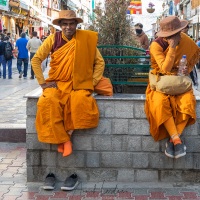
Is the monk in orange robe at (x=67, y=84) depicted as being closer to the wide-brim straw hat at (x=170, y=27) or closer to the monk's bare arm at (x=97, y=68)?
the monk's bare arm at (x=97, y=68)

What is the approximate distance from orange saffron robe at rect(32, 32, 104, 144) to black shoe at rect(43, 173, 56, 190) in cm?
42

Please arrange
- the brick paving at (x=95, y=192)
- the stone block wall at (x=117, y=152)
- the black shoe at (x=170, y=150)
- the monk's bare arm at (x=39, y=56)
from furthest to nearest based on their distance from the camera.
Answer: the monk's bare arm at (x=39, y=56)
the stone block wall at (x=117, y=152)
the black shoe at (x=170, y=150)
the brick paving at (x=95, y=192)

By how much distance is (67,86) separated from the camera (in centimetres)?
498

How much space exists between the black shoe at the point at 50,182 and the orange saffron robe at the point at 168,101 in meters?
1.12

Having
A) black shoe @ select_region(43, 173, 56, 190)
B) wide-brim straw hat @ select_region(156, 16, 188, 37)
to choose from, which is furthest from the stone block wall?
wide-brim straw hat @ select_region(156, 16, 188, 37)

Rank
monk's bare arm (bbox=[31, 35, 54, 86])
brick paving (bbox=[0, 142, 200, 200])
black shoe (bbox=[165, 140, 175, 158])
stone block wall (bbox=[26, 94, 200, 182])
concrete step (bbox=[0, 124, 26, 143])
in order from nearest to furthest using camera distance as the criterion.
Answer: brick paving (bbox=[0, 142, 200, 200]) < black shoe (bbox=[165, 140, 175, 158]) < stone block wall (bbox=[26, 94, 200, 182]) < monk's bare arm (bbox=[31, 35, 54, 86]) < concrete step (bbox=[0, 124, 26, 143])

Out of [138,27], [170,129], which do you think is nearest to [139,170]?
[170,129]

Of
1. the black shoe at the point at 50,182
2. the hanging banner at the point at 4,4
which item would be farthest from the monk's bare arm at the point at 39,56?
the hanging banner at the point at 4,4

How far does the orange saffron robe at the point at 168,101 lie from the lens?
15.6ft

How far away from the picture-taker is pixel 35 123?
16.5 ft

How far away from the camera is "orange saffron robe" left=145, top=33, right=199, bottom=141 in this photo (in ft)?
15.6

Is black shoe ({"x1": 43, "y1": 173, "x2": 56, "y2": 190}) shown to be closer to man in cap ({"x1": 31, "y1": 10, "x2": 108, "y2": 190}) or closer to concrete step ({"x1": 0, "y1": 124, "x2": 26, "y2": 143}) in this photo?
man in cap ({"x1": 31, "y1": 10, "x2": 108, "y2": 190})

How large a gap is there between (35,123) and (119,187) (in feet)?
3.58

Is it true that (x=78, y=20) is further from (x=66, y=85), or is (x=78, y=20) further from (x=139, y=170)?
(x=139, y=170)
